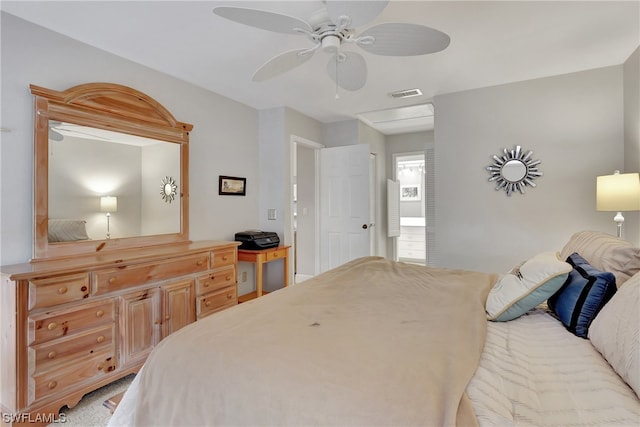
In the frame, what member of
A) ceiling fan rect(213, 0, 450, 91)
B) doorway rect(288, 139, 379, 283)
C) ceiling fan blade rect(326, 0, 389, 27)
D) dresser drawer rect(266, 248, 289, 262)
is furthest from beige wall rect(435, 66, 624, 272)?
ceiling fan blade rect(326, 0, 389, 27)

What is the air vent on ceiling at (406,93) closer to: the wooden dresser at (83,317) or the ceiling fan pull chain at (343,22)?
the ceiling fan pull chain at (343,22)

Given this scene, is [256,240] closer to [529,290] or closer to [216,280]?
[216,280]

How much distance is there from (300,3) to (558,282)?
2.09 m

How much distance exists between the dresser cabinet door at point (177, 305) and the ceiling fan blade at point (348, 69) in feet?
6.58

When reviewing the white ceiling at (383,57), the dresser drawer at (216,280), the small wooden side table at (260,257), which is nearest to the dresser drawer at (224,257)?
the dresser drawer at (216,280)

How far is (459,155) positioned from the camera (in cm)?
374

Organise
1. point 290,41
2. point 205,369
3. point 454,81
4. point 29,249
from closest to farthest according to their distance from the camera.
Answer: point 205,369 < point 29,249 < point 290,41 < point 454,81

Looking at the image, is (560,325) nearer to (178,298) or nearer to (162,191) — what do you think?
(178,298)

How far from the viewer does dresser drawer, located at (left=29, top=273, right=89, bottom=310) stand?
1.80m

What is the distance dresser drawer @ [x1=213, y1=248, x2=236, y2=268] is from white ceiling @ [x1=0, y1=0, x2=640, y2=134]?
5.58 feet

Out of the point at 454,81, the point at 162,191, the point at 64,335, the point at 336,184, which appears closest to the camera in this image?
the point at 64,335

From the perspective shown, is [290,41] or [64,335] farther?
[290,41]

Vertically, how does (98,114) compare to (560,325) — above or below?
above

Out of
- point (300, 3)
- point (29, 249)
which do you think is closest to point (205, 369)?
point (29, 249)
